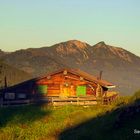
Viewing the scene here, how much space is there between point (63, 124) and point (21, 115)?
598cm

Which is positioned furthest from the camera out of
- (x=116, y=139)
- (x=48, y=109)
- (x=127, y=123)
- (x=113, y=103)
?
(x=113, y=103)

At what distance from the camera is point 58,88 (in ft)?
156

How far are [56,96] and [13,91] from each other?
5.80 metres

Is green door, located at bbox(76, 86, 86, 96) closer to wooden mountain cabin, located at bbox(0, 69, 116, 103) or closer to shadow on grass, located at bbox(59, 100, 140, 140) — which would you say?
wooden mountain cabin, located at bbox(0, 69, 116, 103)

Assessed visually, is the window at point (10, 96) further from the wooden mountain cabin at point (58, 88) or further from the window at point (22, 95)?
the window at point (22, 95)

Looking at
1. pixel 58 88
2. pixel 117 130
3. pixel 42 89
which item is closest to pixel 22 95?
pixel 42 89

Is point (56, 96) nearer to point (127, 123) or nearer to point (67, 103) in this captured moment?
point (67, 103)

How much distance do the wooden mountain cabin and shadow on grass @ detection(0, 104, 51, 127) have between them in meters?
8.25

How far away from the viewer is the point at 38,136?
1045 inches

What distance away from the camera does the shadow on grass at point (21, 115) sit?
3244cm

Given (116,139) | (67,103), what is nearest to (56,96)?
(67,103)

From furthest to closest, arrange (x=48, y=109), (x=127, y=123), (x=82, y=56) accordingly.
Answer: (x=82, y=56) → (x=48, y=109) → (x=127, y=123)

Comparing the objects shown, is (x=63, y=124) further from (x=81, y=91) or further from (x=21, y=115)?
(x=81, y=91)

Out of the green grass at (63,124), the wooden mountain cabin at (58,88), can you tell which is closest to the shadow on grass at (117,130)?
the green grass at (63,124)
